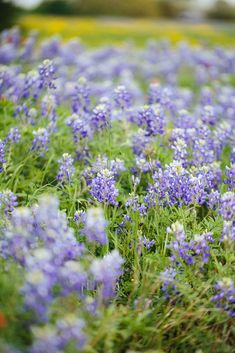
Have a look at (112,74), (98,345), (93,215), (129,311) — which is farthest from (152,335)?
(112,74)

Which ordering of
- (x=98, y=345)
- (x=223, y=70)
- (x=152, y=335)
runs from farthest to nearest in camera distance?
(x=223, y=70), (x=152, y=335), (x=98, y=345)

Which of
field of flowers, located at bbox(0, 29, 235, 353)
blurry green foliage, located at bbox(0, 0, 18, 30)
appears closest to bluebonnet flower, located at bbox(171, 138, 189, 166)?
field of flowers, located at bbox(0, 29, 235, 353)

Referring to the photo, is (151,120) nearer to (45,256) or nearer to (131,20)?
(45,256)

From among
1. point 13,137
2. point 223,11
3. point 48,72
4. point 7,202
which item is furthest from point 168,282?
point 223,11

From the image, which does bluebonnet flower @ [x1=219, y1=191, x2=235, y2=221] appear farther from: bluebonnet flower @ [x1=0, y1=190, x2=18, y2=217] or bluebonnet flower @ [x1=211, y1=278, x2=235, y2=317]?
bluebonnet flower @ [x1=0, y1=190, x2=18, y2=217]

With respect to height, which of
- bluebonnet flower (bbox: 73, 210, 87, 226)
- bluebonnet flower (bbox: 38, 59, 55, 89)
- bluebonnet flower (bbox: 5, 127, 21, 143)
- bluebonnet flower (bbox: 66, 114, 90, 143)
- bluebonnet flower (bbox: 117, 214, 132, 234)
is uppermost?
bluebonnet flower (bbox: 38, 59, 55, 89)

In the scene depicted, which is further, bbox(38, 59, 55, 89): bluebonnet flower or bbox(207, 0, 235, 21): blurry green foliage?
bbox(207, 0, 235, 21): blurry green foliage

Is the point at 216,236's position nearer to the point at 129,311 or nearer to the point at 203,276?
the point at 203,276
